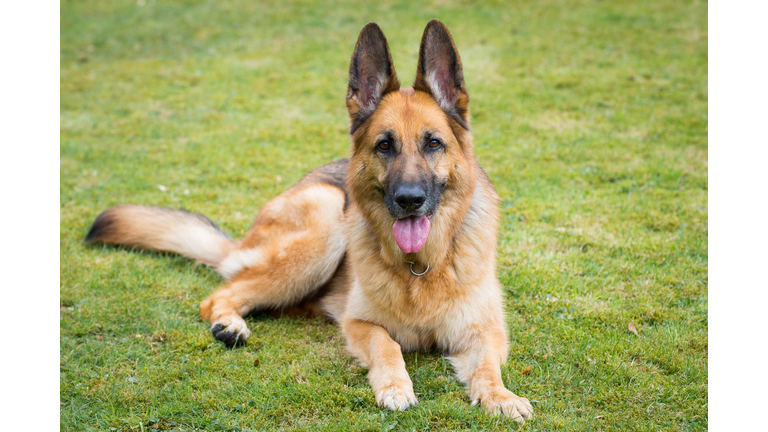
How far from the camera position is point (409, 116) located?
4.01 meters

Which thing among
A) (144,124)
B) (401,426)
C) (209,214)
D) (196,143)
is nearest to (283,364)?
(401,426)

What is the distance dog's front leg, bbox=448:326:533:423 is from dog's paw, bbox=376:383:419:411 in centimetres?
40

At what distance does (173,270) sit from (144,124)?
5807 mm

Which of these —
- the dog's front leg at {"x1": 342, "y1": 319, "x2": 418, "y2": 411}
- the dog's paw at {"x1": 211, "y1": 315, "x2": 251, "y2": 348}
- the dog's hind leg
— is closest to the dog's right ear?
the dog's hind leg

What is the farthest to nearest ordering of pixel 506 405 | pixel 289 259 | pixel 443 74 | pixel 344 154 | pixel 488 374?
pixel 344 154
pixel 289 259
pixel 443 74
pixel 488 374
pixel 506 405

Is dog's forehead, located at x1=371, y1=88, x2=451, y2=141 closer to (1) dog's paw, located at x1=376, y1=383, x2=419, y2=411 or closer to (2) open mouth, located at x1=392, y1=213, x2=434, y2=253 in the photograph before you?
(2) open mouth, located at x1=392, y1=213, x2=434, y2=253

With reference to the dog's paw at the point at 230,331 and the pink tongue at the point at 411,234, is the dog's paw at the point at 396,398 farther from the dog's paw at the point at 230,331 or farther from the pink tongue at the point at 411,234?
the dog's paw at the point at 230,331

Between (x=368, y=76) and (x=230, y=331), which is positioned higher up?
(x=368, y=76)

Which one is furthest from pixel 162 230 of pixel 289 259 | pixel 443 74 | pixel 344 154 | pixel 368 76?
pixel 344 154

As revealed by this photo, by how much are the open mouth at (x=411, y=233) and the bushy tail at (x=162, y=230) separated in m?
2.47

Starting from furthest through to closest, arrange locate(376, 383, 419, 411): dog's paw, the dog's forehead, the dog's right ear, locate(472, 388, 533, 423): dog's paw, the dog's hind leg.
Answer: the dog's hind leg, the dog's right ear, the dog's forehead, locate(376, 383, 419, 411): dog's paw, locate(472, 388, 533, 423): dog's paw

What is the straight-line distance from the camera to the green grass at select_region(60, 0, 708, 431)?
3835mm

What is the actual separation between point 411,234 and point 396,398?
1.07 metres

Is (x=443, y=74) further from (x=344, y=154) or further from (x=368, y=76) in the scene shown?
(x=344, y=154)
